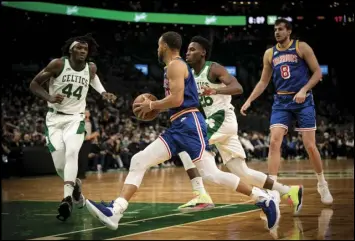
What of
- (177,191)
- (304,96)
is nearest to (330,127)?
(177,191)

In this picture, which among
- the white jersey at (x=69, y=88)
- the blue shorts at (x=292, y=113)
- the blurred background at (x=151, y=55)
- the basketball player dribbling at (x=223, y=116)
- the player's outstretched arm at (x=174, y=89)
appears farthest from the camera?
the blurred background at (x=151, y=55)

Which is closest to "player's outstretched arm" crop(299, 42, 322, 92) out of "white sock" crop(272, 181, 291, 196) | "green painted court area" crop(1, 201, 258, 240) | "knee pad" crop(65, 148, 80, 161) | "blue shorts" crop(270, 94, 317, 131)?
"blue shorts" crop(270, 94, 317, 131)

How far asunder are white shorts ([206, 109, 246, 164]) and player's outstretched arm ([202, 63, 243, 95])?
1.75 feet

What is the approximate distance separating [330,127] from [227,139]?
26.2m

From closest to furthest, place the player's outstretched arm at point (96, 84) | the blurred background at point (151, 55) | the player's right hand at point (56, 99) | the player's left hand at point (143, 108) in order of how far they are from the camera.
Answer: the player's left hand at point (143, 108) → the player's right hand at point (56, 99) → the player's outstretched arm at point (96, 84) → the blurred background at point (151, 55)

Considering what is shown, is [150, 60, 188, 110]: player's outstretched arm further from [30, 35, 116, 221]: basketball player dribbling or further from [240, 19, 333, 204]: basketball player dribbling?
[240, 19, 333, 204]: basketball player dribbling

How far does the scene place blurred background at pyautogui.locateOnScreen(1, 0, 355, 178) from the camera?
861 inches

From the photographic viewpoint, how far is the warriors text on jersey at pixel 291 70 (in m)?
7.32

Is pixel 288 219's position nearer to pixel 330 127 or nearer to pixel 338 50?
pixel 330 127

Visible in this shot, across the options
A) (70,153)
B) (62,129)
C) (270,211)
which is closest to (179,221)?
(270,211)

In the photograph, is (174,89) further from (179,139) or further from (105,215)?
(105,215)

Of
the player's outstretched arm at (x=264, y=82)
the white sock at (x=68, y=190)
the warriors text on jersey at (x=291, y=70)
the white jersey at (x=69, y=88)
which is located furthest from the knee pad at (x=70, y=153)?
the warriors text on jersey at (x=291, y=70)

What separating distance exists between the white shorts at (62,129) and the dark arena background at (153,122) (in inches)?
31.3

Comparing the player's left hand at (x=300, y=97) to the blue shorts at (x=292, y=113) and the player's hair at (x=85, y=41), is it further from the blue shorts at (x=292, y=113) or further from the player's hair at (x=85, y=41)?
the player's hair at (x=85, y=41)
